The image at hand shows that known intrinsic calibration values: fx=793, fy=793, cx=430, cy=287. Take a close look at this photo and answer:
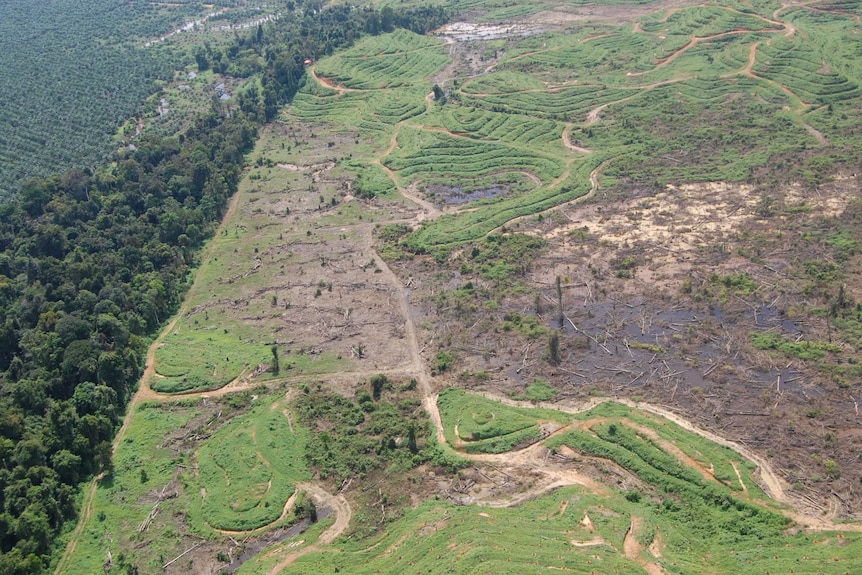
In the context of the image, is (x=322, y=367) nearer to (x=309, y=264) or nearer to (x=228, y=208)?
(x=309, y=264)

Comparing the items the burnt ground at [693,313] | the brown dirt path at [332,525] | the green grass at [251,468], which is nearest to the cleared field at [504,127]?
the burnt ground at [693,313]

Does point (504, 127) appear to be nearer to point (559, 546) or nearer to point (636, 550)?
Answer: point (559, 546)

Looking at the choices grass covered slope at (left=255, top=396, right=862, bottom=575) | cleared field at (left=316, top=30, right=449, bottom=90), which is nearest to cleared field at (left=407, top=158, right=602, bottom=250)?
grass covered slope at (left=255, top=396, right=862, bottom=575)

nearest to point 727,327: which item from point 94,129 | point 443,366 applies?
point 443,366

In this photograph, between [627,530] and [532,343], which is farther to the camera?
[532,343]

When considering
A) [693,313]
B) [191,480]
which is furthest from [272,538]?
[693,313]

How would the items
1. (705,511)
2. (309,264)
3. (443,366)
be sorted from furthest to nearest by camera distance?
(309,264), (443,366), (705,511)

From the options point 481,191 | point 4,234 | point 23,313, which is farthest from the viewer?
point 481,191
